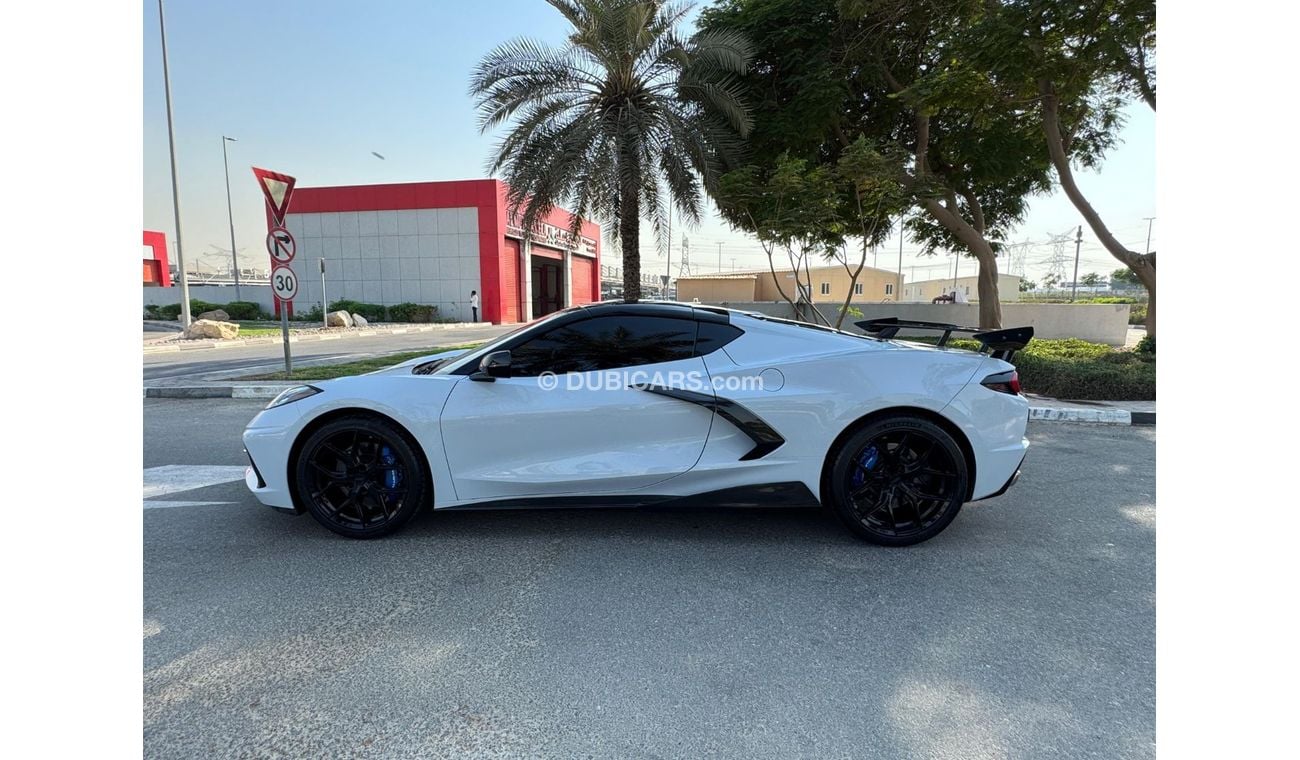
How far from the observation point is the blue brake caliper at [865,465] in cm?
349

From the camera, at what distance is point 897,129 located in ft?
47.2

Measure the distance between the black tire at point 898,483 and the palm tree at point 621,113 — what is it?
8874 mm

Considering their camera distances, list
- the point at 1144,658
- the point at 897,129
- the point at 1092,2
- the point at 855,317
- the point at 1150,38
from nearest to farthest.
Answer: the point at 1144,658, the point at 1092,2, the point at 1150,38, the point at 897,129, the point at 855,317

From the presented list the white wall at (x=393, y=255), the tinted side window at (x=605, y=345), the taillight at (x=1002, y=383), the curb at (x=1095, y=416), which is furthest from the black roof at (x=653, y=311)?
the white wall at (x=393, y=255)

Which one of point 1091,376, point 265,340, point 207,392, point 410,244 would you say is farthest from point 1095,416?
point 410,244

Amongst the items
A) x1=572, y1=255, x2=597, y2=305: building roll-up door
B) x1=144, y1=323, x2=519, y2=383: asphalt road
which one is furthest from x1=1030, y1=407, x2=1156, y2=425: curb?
x1=572, y1=255, x2=597, y2=305: building roll-up door

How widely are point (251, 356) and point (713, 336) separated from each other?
1447cm

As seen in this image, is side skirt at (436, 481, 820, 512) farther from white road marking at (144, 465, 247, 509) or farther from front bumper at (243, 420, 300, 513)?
white road marking at (144, 465, 247, 509)

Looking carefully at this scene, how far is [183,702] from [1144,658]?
3.59m

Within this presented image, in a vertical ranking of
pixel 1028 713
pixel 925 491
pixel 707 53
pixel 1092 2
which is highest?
pixel 707 53

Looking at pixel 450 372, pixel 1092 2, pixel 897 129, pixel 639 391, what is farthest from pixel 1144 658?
pixel 897 129

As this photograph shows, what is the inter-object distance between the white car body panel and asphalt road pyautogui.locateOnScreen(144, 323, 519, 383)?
904 cm

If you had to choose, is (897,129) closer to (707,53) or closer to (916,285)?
(707,53)

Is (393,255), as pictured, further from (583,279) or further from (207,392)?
(207,392)
